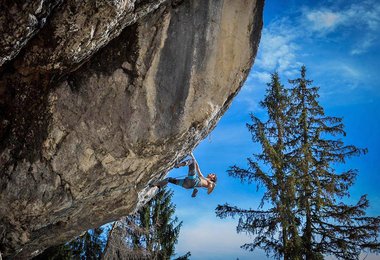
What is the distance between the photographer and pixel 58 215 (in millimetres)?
7457

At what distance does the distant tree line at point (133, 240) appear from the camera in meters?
13.5

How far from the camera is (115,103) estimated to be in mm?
6547

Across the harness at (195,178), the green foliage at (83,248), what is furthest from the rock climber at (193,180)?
the green foliage at (83,248)

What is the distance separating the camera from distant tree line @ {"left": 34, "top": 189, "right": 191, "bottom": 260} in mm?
13484

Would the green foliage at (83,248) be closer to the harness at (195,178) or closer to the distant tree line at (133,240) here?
the distant tree line at (133,240)

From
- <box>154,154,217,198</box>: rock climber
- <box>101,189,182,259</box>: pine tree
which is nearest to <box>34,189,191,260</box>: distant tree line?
<box>101,189,182,259</box>: pine tree

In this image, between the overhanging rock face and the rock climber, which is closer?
the overhanging rock face

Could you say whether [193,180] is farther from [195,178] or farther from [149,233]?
[149,233]

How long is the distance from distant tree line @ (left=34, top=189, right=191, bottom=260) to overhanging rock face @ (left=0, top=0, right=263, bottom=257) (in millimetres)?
6743

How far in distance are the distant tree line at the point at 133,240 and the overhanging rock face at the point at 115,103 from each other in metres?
6.74

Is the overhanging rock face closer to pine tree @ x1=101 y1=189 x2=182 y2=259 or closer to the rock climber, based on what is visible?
the rock climber

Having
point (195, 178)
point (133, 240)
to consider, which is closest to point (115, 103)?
point (195, 178)

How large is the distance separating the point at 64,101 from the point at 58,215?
2.69 metres

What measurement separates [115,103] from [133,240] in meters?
10.3
